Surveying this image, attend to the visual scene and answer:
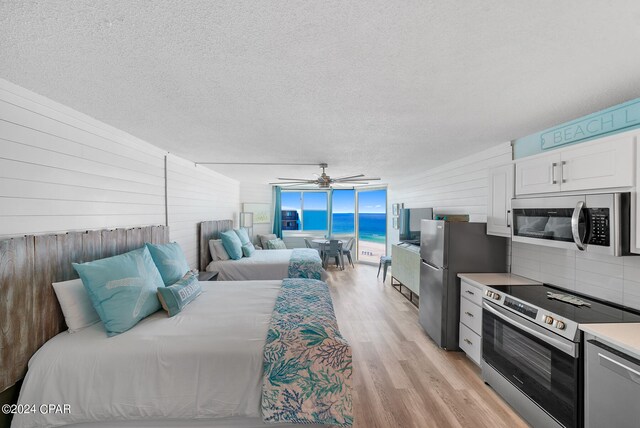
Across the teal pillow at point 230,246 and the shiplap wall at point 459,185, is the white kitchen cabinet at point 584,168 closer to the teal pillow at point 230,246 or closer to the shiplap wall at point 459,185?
the shiplap wall at point 459,185

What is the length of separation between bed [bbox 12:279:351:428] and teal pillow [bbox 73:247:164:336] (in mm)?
134

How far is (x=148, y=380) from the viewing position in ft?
5.50

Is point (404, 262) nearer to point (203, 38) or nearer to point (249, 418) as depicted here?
point (249, 418)

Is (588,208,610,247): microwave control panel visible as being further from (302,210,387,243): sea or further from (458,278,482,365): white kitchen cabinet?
(302,210,387,243): sea

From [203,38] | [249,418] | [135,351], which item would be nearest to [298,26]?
[203,38]

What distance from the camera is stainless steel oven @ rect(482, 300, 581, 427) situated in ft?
5.57

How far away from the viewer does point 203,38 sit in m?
1.28

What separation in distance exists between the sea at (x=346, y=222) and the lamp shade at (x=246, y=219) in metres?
1.90

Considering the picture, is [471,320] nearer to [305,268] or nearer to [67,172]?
[305,268]

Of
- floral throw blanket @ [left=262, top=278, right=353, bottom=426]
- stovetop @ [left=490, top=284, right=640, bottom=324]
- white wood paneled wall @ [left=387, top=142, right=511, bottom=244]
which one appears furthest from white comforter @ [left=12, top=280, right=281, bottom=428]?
white wood paneled wall @ [left=387, top=142, right=511, bottom=244]

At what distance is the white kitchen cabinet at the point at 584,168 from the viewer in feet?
5.56

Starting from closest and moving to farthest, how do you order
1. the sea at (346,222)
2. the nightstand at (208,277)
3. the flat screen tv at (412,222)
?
the nightstand at (208,277)
the flat screen tv at (412,222)
the sea at (346,222)

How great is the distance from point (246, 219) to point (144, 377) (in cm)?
572

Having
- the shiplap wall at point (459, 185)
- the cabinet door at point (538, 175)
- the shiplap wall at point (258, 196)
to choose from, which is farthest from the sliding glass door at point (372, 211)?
the cabinet door at point (538, 175)
